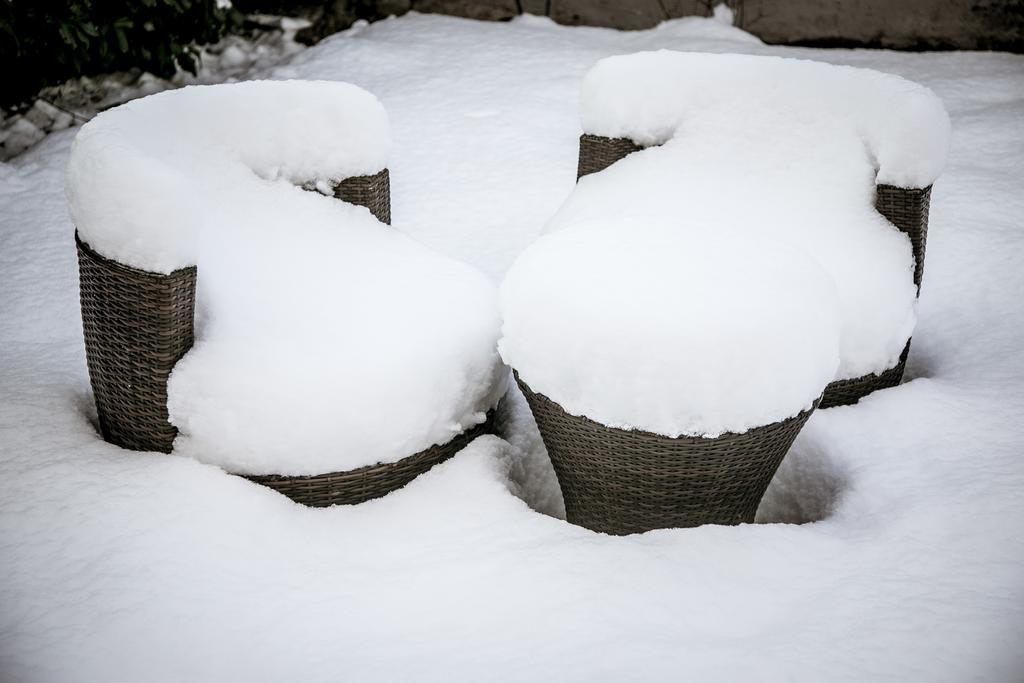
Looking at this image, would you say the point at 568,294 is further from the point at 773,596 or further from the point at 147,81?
the point at 147,81

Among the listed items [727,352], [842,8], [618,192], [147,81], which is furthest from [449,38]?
[727,352]

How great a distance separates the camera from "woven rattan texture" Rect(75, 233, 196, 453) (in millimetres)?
1537

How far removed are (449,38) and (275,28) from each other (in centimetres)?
94

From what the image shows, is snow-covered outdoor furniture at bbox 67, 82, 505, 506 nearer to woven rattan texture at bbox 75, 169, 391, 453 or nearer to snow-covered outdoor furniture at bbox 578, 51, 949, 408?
woven rattan texture at bbox 75, 169, 391, 453

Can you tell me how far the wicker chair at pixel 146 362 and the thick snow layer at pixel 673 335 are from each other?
0.38 meters

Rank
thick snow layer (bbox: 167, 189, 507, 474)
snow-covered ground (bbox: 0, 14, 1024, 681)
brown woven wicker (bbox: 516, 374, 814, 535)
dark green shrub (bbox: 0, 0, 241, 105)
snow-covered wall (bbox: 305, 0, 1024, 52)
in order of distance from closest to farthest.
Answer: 1. snow-covered ground (bbox: 0, 14, 1024, 681)
2. brown woven wicker (bbox: 516, 374, 814, 535)
3. thick snow layer (bbox: 167, 189, 507, 474)
4. dark green shrub (bbox: 0, 0, 241, 105)
5. snow-covered wall (bbox: 305, 0, 1024, 52)

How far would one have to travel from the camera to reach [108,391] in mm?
1678

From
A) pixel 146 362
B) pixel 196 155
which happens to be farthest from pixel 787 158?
pixel 146 362

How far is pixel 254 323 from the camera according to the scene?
164 cm

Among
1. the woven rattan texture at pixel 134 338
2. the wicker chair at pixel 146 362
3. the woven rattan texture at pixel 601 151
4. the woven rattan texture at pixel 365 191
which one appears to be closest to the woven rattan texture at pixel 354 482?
the wicker chair at pixel 146 362

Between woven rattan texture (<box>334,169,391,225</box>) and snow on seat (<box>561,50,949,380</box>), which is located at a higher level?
snow on seat (<box>561,50,949,380</box>)

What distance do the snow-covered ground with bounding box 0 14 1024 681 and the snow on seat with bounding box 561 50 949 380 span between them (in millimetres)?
250

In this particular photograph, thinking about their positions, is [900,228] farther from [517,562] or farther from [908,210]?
[517,562]

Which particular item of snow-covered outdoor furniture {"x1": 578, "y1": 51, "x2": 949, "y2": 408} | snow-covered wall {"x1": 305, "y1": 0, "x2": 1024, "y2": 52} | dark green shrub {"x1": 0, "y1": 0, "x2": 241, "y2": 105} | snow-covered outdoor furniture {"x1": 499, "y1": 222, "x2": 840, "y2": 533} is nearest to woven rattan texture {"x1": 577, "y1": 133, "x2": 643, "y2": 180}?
→ snow-covered outdoor furniture {"x1": 578, "y1": 51, "x2": 949, "y2": 408}
